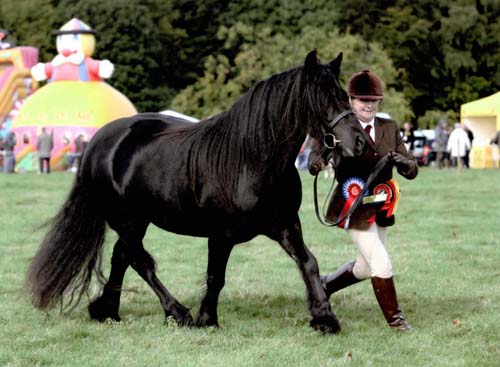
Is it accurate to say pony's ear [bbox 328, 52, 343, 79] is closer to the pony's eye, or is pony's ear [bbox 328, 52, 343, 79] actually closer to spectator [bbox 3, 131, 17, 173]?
the pony's eye

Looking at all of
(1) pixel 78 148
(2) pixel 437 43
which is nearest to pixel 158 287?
(1) pixel 78 148

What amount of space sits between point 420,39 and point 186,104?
1338 centimetres

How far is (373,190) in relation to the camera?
6.84 meters

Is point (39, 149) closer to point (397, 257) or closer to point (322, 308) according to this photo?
point (397, 257)

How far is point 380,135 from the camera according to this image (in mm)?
6848

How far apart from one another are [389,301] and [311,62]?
1.77 m

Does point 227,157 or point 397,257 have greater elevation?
point 227,157

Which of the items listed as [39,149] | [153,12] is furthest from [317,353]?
[153,12]

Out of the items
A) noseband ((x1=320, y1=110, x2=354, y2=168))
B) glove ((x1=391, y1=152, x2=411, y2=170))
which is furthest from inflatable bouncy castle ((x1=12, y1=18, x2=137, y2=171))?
noseband ((x1=320, y1=110, x2=354, y2=168))

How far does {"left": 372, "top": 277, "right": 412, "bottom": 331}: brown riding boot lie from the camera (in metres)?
6.79

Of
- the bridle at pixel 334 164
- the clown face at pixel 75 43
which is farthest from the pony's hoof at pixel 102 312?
the clown face at pixel 75 43

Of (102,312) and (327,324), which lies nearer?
(327,324)

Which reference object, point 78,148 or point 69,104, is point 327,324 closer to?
point 78,148

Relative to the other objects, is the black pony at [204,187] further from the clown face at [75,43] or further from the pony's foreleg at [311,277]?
the clown face at [75,43]
